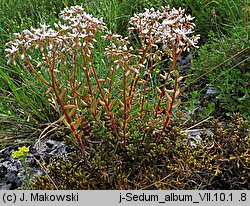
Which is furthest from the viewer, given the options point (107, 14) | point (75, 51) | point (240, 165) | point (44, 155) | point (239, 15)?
point (107, 14)

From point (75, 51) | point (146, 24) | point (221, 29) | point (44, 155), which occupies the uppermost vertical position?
point (221, 29)

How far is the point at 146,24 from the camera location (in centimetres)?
225

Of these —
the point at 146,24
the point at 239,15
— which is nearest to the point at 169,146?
the point at 146,24

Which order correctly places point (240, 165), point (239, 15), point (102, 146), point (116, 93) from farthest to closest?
point (239, 15)
point (116, 93)
point (102, 146)
point (240, 165)

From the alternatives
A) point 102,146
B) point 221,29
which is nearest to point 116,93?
point 102,146

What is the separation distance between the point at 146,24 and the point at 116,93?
84 centimetres

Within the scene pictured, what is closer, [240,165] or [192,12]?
[240,165]

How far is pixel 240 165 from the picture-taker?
2.24 meters

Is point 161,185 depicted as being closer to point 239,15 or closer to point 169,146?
point 169,146

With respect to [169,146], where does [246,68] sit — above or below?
above

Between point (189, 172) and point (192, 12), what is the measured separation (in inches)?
77.2

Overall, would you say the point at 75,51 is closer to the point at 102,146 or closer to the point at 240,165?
the point at 102,146

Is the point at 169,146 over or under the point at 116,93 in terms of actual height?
under

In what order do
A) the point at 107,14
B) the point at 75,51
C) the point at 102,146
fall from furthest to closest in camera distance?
the point at 107,14 → the point at 102,146 → the point at 75,51
